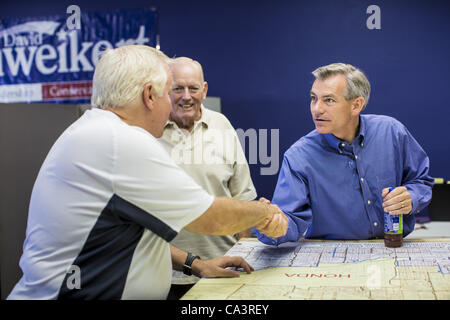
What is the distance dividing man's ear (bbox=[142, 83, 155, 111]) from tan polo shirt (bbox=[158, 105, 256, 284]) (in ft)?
3.11

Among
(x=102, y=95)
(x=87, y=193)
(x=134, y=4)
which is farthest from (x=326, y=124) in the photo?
(x=134, y=4)

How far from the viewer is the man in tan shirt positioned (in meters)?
2.43

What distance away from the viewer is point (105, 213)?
51.1 inches

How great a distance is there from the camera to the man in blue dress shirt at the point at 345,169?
2152 millimetres

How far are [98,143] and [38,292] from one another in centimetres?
46

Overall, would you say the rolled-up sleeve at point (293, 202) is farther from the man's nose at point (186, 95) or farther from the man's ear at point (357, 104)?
the man's nose at point (186, 95)

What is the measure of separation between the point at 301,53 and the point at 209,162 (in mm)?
2043

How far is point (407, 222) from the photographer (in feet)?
7.23

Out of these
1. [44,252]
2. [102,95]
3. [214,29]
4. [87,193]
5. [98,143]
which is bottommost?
[44,252]

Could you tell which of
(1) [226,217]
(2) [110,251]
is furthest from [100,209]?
(1) [226,217]

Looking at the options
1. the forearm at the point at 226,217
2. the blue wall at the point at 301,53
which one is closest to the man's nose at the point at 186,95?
the forearm at the point at 226,217

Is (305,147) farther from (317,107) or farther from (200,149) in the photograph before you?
(200,149)

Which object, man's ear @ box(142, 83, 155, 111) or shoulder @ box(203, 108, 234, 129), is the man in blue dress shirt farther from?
man's ear @ box(142, 83, 155, 111)

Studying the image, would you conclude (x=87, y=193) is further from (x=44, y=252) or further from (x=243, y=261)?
(x=243, y=261)
